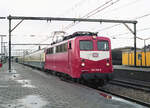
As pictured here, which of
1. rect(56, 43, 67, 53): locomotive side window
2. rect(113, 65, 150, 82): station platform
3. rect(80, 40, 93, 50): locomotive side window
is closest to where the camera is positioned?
rect(80, 40, 93, 50): locomotive side window

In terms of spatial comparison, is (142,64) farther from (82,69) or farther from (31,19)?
(82,69)

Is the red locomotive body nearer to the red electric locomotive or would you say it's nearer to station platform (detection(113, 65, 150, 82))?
the red electric locomotive

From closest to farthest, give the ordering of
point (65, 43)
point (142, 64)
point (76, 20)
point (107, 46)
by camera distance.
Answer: point (107, 46)
point (65, 43)
point (76, 20)
point (142, 64)

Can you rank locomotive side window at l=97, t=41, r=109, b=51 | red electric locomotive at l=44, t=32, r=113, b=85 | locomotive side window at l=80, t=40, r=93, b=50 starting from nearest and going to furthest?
red electric locomotive at l=44, t=32, r=113, b=85 → locomotive side window at l=80, t=40, r=93, b=50 → locomotive side window at l=97, t=41, r=109, b=51

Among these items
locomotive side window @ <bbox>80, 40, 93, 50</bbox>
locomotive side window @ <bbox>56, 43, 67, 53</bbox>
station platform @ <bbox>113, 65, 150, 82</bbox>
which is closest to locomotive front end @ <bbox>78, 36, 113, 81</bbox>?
locomotive side window @ <bbox>80, 40, 93, 50</bbox>

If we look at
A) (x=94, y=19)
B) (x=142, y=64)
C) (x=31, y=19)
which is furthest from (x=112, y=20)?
(x=142, y=64)

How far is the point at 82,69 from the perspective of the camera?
13523 mm

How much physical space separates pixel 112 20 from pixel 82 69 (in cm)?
1008

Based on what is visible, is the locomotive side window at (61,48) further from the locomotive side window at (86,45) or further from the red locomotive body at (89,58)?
the locomotive side window at (86,45)

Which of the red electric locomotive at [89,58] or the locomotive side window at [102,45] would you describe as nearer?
the red electric locomotive at [89,58]

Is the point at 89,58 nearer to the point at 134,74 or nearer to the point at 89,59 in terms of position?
the point at 89,59

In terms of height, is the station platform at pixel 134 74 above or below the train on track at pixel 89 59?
below

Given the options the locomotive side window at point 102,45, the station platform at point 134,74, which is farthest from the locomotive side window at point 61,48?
the station platform at point 134,74

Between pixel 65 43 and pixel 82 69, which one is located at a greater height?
pixel 65 43
